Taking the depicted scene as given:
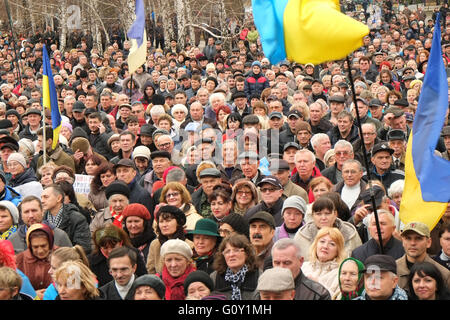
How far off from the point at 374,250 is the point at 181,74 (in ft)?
37.9

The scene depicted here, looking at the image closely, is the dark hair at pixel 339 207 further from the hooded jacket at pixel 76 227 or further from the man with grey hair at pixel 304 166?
the hooded jacket at pixel 76 227

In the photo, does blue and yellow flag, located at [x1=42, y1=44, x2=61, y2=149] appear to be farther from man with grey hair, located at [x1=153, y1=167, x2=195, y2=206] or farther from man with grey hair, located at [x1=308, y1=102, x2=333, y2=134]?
man with grey hair, located at [x1=308, y1=102, x2=333, y2=134]

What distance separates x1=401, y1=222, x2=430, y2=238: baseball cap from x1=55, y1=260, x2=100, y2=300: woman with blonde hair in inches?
97.7

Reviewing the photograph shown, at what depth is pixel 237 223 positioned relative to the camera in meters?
7.25

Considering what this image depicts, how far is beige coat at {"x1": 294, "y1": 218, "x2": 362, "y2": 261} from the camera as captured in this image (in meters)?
6.93

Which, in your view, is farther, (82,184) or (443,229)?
(82,184)

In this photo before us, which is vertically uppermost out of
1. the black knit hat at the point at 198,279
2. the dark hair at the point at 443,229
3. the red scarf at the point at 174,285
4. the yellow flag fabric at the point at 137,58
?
the yellow flag fabric at the point at 137,58

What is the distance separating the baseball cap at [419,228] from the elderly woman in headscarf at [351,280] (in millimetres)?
695

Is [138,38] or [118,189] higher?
[138,38]

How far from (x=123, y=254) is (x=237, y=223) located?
1.25 metres

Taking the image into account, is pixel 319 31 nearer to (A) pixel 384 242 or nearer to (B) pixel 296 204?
(B) pixel 296 204

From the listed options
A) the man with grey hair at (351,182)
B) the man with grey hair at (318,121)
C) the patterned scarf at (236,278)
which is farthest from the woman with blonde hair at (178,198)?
the man with grey hair at (318,121)

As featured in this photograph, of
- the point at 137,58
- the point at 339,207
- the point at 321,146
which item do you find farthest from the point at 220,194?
the point at 137,58

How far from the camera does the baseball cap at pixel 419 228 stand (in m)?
6.37
